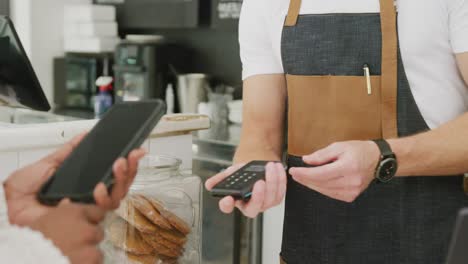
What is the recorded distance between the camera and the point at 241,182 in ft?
3.55

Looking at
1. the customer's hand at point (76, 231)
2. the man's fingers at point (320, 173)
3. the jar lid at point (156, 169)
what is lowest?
the jar lid at point (156, 169)

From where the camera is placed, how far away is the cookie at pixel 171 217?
4.00 feet

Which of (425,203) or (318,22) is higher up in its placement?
(318,22)

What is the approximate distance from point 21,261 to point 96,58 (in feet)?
12.5

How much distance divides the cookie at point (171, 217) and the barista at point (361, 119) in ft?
0.48

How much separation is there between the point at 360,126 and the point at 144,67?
2559 mm

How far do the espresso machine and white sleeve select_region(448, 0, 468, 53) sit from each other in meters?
2.60

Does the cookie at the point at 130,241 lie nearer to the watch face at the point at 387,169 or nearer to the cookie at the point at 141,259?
the cookie at the point at 141,259

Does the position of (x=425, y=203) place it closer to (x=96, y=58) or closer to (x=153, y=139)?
(x=153, y=139)

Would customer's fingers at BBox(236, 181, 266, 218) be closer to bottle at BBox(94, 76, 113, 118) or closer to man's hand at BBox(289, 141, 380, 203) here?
man's hand at BBox(289, 141, 380, 203)

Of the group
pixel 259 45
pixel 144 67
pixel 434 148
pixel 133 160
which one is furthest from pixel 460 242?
pixel 144 67

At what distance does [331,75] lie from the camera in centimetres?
136

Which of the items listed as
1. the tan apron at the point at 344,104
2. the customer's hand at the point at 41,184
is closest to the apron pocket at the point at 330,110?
the tan apron at the point at 344,104

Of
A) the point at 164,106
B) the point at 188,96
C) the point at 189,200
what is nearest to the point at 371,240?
the point at 189,200
